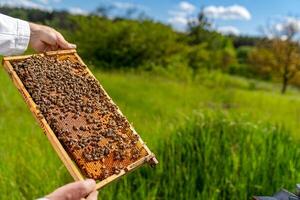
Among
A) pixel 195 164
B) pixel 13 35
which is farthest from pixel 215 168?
pixel 13 35

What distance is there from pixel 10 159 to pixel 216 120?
2184mm

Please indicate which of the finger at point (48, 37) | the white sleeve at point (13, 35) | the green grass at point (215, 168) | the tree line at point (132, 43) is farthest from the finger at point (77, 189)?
the tree line at point (132, 43)

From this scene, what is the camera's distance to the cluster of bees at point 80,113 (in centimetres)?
262

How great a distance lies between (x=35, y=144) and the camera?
6410 mm

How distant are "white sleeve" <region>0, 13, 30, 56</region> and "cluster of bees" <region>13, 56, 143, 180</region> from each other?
10 cm

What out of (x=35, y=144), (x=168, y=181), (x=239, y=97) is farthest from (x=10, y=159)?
(x=239, y=97)

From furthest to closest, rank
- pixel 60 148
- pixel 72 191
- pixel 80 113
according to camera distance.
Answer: pixel 80 113 → pixel 60 148 → pixel 72 191

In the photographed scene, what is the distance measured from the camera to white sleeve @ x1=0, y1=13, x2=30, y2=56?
2.87 metres

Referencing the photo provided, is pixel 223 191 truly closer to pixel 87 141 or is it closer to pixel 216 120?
pixel 216 120

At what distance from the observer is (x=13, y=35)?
2.92m

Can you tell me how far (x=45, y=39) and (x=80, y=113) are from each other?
533 mm

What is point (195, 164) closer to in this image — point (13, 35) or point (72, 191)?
point (13, 35)

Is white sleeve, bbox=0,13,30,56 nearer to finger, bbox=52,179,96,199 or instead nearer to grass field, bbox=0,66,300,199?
finger, bbox=52,179,96,199

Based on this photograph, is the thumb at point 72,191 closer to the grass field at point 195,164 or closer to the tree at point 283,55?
the grass field at point 195,164
